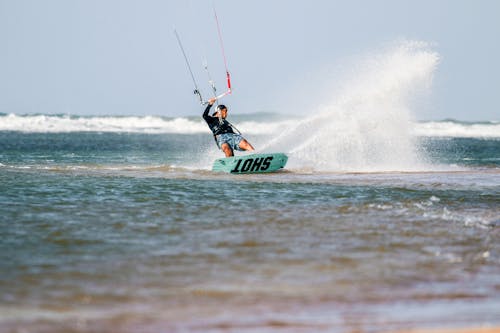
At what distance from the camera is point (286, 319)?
6.75 metres

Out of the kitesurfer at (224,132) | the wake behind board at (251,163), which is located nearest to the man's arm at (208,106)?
the kitesurfer at (224,132)

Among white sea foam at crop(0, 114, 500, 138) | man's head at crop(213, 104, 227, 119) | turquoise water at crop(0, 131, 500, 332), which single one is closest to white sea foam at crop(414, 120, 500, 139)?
white sea foam at crop(0, 114, 500, 138)

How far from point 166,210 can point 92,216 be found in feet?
4.49

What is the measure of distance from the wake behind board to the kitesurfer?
657mm

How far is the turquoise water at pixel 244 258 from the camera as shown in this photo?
22.6 feet

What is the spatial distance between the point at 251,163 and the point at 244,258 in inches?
475

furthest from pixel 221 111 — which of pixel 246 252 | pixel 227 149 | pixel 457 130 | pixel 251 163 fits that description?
pixel 457 130

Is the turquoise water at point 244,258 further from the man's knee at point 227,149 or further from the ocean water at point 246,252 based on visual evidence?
the man's knee at point 227,149

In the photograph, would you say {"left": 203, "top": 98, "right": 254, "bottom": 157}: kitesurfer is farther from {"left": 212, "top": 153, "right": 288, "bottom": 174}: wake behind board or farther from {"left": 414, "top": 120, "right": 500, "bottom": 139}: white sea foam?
{"left": 414, "top": 120, "right": 500, "bottom": 139}: white sea foam

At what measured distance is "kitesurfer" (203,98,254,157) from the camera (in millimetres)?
21844

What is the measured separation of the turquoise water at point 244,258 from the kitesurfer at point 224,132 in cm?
475

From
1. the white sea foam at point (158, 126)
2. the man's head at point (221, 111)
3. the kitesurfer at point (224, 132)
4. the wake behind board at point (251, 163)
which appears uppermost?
the white sea foam at point (158, 126)

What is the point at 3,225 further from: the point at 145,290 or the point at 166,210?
the point at 145,290

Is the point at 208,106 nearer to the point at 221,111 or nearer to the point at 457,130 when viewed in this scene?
the point at 221,111
